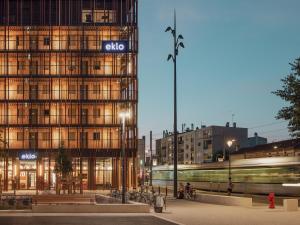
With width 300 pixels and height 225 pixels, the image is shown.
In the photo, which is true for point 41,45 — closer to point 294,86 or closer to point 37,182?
point 37,182

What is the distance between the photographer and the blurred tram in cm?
4875

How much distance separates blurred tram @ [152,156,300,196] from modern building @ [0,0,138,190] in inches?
479

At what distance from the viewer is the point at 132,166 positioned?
292ft

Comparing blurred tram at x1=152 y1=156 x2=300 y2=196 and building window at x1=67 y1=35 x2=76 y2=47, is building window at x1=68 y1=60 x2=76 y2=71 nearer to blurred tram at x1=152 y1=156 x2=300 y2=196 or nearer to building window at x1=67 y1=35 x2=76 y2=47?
building window at x1=67 y1=35 x2=76 y2=47

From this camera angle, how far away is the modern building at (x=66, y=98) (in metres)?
85.7

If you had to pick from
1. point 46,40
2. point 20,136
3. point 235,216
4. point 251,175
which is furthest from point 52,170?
point 235,216

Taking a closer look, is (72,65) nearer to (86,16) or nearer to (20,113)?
(86,16)

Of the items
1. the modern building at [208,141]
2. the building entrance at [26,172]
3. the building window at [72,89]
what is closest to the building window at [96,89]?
the building window at [72,89]

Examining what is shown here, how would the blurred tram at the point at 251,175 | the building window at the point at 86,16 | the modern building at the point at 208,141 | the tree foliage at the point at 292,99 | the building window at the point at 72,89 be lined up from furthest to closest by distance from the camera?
the modern building at the point at 208,141 → the building window at the point at 86,16 → the building window at the point at 72,89 → the blurred tram at the point at 251,175 → the tree foliage at the point at 292,99

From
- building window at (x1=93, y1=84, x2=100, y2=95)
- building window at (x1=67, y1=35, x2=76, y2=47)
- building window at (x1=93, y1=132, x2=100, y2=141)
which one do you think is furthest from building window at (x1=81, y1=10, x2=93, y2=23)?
building window at (x1=93, y1=132, x2=100, y2=141)

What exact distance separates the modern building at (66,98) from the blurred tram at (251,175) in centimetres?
1216

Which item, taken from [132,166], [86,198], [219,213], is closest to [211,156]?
[132,166]

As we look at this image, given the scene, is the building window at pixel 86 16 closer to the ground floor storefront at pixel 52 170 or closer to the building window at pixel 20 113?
the building window at pixel 20 113

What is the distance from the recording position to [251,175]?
56688 millimetres
